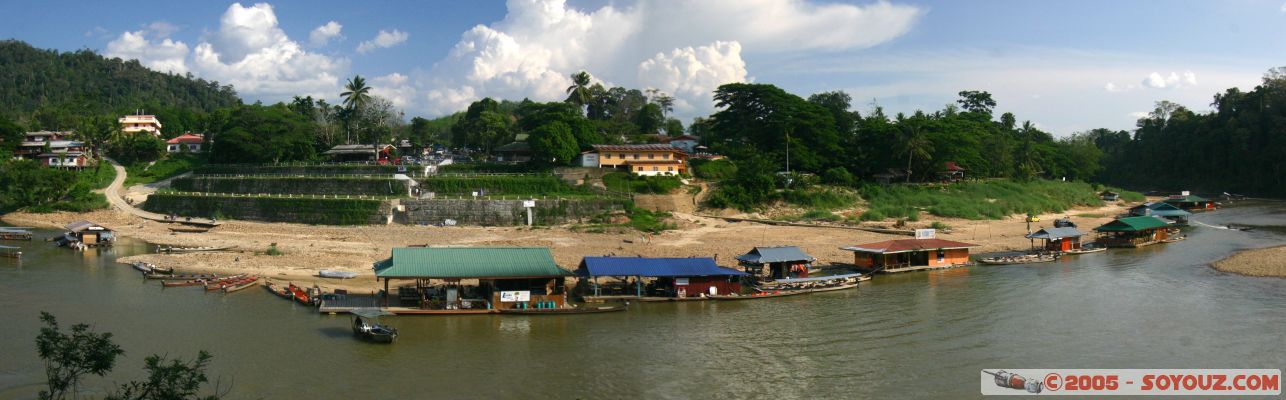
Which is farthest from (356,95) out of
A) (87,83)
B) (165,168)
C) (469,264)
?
(87,83)

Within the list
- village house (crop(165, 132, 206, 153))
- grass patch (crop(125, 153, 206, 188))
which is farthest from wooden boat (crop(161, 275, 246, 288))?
village house (crop(165, 132, 206, 153))

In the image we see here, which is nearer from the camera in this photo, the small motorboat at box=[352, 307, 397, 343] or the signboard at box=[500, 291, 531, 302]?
the small motorboat at box=[352, 307, 397, 343]

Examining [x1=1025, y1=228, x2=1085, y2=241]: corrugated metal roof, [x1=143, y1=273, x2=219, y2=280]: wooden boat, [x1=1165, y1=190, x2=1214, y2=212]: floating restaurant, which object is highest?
[x1=1165, y1=190, x2=1214, y2=212]: floating restaurant

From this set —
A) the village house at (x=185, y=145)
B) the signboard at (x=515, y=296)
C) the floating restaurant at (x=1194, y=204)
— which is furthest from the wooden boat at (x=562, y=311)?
the floating restaurant at (x=1194, y=204)

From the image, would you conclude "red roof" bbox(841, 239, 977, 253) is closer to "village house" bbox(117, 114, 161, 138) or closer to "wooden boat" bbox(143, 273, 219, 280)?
"wooden boat" bbox(143, 273, 219, 280)

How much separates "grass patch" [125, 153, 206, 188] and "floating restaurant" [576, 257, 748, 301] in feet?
221

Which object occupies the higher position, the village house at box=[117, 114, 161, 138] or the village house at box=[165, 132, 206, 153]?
the village house at box=[117, 114, 161, 138]

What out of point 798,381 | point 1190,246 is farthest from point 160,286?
point 1190,246

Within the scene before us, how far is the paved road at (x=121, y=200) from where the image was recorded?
66.9 meters

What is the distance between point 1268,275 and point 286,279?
54.2m

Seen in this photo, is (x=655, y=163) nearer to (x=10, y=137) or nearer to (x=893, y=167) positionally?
(x=893, y=167)

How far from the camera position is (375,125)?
9194 centimetres

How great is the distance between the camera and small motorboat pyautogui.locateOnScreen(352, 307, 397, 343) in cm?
2898

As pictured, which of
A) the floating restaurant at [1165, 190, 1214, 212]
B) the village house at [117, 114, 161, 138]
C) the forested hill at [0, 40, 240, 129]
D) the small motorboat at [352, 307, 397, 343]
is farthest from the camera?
the forested hill at [0, 40, 240, 129]
